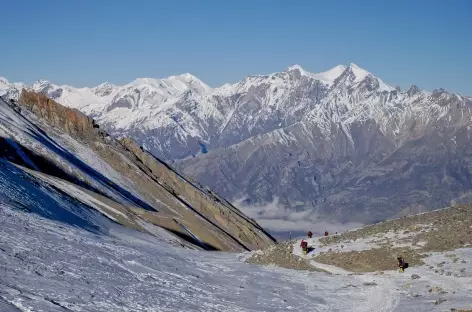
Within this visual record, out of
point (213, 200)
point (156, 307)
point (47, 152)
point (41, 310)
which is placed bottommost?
point (41, 310)

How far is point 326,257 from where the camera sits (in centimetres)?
4456

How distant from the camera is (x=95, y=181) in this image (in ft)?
293

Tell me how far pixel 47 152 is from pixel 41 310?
231ft

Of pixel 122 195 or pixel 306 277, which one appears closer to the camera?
pixel 306 277

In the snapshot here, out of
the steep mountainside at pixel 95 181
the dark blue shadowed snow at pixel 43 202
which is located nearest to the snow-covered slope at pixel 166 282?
the dark blue shadowed snow at pixel 43 202

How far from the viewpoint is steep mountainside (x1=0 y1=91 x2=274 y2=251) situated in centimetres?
Answer: 5556

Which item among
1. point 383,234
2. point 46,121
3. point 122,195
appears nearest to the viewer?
point 383,234

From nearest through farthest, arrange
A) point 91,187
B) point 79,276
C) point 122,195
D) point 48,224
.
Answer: point 79,276, point 48,224, point 91,187, point 122,195

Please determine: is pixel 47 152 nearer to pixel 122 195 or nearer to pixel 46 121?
pixel 122 195

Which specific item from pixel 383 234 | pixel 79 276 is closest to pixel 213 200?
pixel 383 234

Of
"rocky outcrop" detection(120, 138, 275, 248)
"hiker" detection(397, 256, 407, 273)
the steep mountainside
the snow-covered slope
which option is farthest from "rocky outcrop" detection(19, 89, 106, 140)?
"hiker" detection(397, 256, 407, 273)

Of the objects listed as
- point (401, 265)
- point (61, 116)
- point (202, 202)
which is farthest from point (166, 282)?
point (61, 116)

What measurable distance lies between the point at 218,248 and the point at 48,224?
53069mm

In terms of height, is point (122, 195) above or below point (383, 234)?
above
